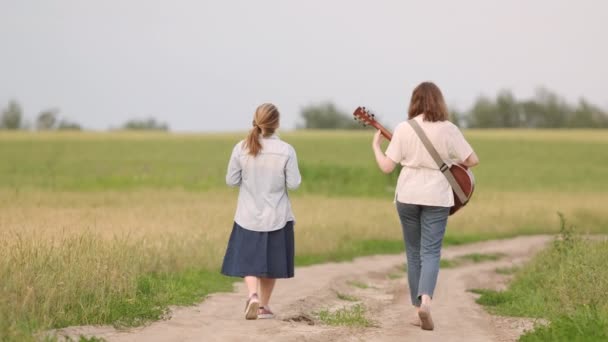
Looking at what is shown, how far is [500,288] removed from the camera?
16.6 m

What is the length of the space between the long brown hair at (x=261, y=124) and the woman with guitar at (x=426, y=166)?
99 centimetres

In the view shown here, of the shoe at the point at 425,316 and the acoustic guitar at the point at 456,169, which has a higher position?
the acoustic guitar at the point at 456,169

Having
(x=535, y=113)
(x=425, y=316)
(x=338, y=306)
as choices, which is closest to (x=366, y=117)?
(x=425, y=316)

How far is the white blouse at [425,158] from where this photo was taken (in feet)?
34.9

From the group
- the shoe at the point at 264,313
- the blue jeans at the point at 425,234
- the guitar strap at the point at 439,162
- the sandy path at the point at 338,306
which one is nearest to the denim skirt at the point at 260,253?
the shoe at the point at 264,313

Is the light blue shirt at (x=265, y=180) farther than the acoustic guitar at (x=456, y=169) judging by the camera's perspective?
Yes

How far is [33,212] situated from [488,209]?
14.9m

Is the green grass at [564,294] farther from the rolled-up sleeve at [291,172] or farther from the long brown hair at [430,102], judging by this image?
the rolled-up sleeve at [291,172]

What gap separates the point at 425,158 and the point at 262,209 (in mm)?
1652

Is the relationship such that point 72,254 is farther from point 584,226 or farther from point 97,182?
point 97,182

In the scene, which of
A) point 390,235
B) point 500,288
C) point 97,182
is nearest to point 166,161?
point 97,182

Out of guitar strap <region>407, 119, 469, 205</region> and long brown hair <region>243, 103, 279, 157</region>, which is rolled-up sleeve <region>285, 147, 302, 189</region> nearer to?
long brown hair <region>243, 103, 279, 157</region>

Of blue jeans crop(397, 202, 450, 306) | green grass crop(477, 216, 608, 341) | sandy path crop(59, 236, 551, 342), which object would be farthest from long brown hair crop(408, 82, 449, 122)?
green grass crop(477, 216, 608, 341)

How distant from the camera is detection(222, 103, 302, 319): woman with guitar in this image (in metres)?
11.1
